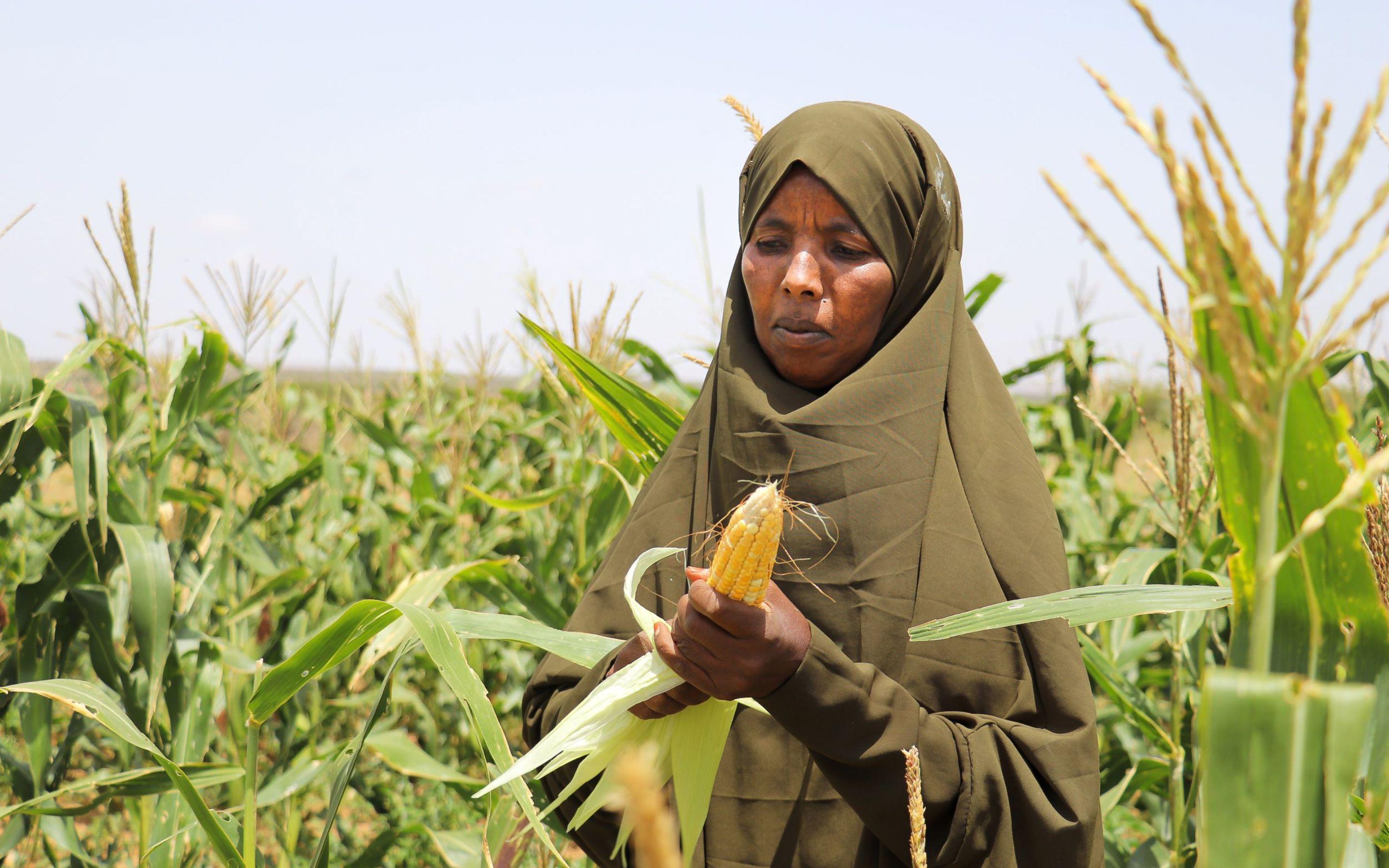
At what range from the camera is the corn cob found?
0.92m

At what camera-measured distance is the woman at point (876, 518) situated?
4.23 feet

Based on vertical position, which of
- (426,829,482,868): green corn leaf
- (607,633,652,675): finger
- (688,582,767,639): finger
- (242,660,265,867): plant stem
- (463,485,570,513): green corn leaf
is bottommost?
(426,829,482,868): green corn leaf

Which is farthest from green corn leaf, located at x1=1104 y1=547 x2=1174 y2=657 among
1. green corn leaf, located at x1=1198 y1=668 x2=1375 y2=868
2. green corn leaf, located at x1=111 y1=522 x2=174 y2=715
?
green corn leaf, located at x1=111 y1=522 x2=174 y2=715

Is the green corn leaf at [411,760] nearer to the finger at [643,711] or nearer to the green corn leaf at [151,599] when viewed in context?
the green corn leaf at [151,599]

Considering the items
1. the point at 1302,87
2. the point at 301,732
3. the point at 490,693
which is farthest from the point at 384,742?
the point at 1302,87

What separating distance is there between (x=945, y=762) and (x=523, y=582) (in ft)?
6.96

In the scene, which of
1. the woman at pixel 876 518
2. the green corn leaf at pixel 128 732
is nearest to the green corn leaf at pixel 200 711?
the green corn leaf at pixel 128 732

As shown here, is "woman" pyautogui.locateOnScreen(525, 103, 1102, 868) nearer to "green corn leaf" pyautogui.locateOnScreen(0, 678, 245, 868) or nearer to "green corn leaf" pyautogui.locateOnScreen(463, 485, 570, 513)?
"green corn leaf" pyautogui.locateOnScreen(0, 678, 245, 868)

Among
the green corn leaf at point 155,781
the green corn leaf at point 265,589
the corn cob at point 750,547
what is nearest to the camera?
the corn cob at point 750,547

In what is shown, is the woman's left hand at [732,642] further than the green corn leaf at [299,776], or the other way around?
the green corn leaf at [299,776]

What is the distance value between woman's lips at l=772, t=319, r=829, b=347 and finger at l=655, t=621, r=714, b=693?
0.58m

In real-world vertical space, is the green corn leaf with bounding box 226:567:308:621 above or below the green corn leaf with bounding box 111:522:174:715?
below

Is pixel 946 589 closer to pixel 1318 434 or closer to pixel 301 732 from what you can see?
pixel 1318 434

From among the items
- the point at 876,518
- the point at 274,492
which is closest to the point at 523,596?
the point at 274,492
